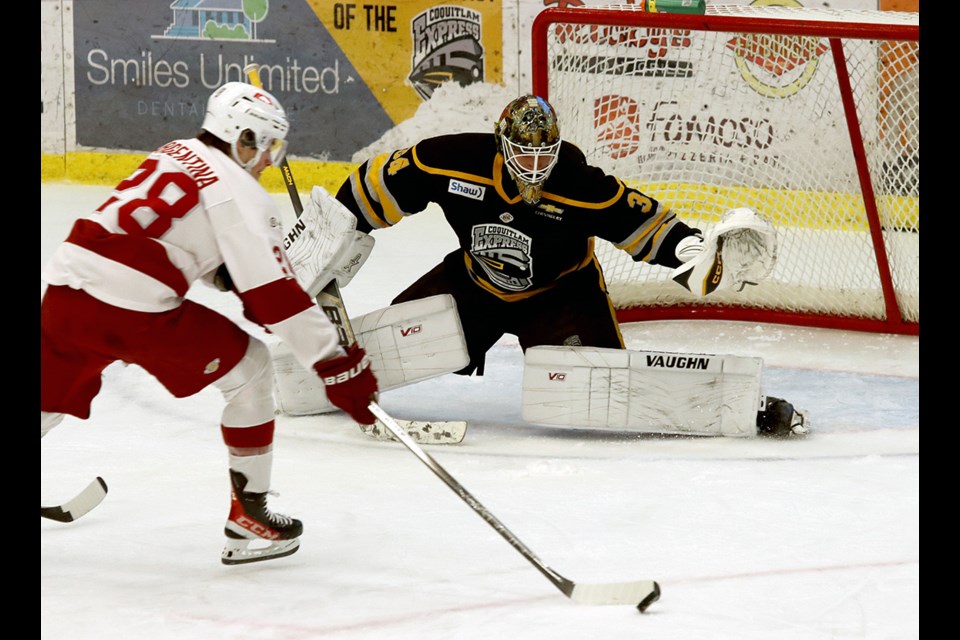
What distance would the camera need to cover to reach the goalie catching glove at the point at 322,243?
11.2ft

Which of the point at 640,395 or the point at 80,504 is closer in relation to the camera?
the point at 80,504

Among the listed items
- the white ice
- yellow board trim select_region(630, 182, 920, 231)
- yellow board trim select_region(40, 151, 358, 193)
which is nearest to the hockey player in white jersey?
the white ice

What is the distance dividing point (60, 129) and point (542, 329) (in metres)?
3.96

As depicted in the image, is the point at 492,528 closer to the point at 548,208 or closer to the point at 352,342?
the point at 352,342

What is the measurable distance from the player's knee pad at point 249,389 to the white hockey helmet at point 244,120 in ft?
1.16

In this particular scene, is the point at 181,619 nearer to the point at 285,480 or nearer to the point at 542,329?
the point at 285,480

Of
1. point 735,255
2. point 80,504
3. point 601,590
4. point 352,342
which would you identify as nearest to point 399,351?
point 352,342

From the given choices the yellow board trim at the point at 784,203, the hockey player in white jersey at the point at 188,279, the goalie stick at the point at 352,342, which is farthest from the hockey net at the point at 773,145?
the hockey player in white jersey at the point at 188,279

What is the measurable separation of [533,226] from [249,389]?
1.18 m

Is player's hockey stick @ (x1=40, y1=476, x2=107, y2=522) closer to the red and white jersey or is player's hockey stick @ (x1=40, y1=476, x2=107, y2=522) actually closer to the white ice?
the white ice

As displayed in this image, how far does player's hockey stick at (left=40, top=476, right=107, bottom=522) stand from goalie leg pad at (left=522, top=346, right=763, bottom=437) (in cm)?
113

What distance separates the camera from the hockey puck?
2273mm

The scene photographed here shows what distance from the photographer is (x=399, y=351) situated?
3578mm

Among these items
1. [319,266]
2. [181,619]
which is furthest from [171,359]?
[319,266]
